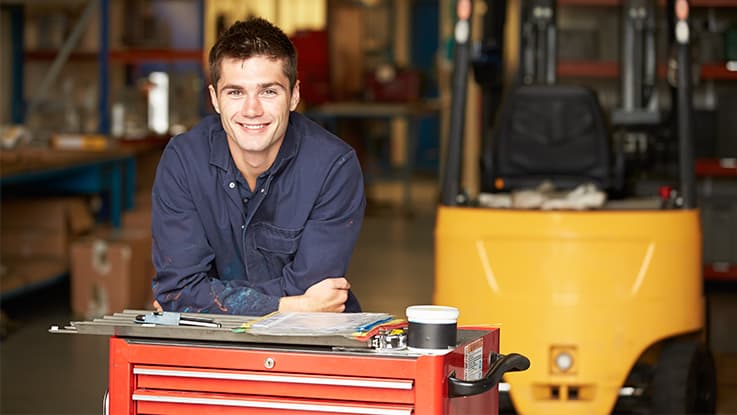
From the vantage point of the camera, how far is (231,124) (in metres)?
3.08

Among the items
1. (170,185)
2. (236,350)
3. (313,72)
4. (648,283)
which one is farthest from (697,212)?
(313,72)

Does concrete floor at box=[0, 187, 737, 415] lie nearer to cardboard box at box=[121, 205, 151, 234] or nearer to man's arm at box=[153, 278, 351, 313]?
cardboard box at box=[121, 205, 151, 234]

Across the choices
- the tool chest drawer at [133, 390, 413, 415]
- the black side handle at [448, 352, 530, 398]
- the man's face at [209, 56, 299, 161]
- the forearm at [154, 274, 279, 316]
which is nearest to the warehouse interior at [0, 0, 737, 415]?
the forearm at [154, 274, 279, 316]

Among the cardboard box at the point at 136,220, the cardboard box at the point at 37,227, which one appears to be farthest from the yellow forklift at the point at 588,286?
the cardboard box at the point at 136,220

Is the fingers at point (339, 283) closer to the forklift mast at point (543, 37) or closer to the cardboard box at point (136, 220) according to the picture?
the forklift mast at point (543, 37)

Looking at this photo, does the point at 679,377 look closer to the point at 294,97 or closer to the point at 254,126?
the point at 294,97

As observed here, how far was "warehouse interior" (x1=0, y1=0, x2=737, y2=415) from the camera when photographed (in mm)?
5355

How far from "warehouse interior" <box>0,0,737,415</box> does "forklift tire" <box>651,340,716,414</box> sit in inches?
5.7

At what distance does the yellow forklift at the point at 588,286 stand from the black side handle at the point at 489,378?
2220 mm

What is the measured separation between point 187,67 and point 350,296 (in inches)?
428

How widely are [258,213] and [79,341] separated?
4031mm

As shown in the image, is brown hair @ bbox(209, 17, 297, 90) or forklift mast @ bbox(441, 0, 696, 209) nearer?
brown hair @ bbox(209, 17, 297, 90)

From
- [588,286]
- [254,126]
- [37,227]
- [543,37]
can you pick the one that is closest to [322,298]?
[254,126]

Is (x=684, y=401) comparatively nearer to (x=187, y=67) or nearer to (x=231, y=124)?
(x=231, y=124)
